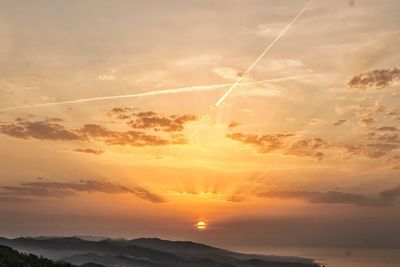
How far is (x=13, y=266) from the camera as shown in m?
105

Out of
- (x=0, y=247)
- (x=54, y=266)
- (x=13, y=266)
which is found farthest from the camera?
(x=0, y=247)

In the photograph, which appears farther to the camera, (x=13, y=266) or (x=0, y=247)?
(x=0, y=247)

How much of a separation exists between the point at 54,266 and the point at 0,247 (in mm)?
22095

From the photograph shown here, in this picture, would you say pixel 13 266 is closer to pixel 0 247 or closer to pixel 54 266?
pixel 54 266

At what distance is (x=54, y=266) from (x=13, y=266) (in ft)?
51.7

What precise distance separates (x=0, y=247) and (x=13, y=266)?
28.8m

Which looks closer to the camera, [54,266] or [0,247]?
[54,266]

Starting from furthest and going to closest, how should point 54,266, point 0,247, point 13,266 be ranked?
point 0,247 < point 54,266 < point 13,266

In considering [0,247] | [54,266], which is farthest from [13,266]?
[0,247]

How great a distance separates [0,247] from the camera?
426ft

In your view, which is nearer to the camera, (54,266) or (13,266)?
(13,266)
